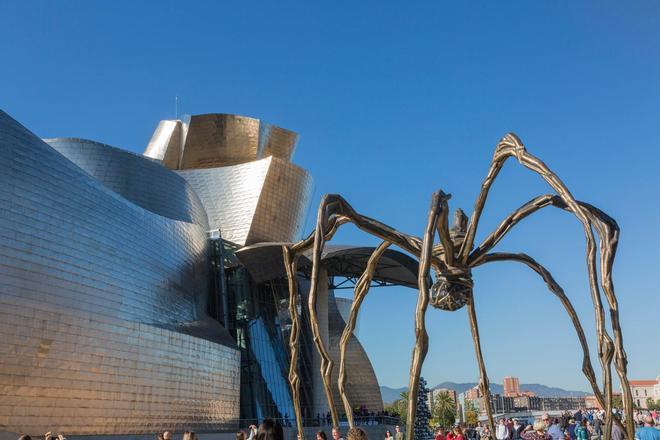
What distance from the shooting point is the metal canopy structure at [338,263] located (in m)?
33.0

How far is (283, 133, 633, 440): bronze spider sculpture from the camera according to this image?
530cm

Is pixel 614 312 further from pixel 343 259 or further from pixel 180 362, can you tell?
pixel 343 259

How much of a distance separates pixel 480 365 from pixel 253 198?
27166 mm

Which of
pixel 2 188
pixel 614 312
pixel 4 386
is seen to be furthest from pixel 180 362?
pixel 614 312

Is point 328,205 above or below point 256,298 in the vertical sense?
below

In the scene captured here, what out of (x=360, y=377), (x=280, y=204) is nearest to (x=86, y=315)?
(x=280, y=204)

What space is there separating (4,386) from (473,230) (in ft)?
51.7

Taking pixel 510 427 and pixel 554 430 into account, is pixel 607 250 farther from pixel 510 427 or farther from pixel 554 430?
pixel 510 427

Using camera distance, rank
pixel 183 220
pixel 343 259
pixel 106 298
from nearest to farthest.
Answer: pixel 106 298
pixel 183 220
pixel 343 259

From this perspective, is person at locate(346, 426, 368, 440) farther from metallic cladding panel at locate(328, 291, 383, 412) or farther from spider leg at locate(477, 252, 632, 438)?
metallic cladding panel at locate(328, 291, 383, 412)

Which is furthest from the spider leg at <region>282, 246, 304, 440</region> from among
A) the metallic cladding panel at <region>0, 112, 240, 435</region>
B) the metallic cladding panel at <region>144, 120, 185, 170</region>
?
the metallic cladding panel at <region>144, 120, 185, 170</region>

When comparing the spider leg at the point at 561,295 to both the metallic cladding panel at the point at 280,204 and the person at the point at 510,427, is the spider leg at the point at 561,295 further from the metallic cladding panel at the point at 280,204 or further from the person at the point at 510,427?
the metallic cladding panel at the point at 280,204

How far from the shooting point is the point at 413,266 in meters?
33.6

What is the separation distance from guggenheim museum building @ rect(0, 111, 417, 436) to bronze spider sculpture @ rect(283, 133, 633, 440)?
13958 millimetres
